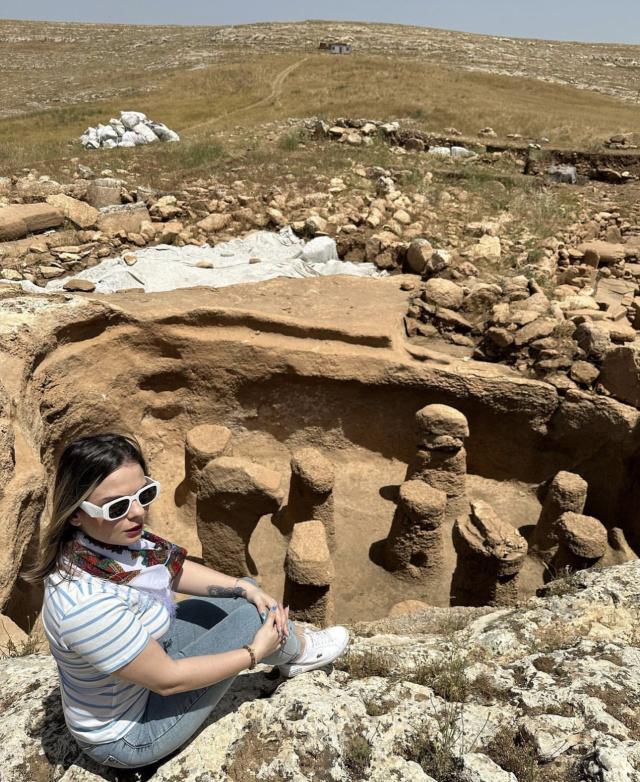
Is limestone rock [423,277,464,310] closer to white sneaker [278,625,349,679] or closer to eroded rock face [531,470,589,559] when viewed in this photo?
eroded rock face [531,470,589,559]

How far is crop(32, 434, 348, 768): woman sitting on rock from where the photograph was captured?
204 centimetres

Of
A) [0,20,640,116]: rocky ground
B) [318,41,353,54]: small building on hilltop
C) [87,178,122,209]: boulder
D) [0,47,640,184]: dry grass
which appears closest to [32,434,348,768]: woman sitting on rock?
[87,178,122,209]: boulder

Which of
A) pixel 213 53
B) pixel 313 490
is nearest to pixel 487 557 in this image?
pixel 313 490

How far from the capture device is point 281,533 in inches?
255

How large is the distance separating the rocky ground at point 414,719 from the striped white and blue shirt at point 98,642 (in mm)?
328

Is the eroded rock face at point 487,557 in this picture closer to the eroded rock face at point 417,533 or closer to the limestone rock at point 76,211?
the eroded rock face at point 417,533

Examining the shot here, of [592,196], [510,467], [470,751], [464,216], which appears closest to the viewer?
[470,751]

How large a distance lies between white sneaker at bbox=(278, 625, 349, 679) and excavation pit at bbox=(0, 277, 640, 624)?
9.07 feet

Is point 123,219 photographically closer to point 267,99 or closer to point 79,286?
point 79,286

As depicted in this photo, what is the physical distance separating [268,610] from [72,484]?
1086 mm

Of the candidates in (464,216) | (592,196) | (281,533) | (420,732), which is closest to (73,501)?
(420,732)

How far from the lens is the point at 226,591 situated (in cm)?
273

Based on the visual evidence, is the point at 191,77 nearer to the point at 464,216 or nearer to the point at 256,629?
the point at 464,216

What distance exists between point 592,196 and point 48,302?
15829 mm
